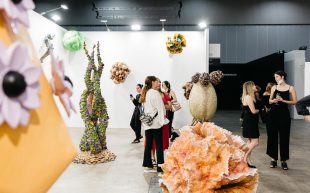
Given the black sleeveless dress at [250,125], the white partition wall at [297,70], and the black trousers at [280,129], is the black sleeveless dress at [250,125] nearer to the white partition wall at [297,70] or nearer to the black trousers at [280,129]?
the black trousers at [280,129]

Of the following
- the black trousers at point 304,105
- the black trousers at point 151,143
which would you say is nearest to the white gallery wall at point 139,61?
the black trousers at point 151,143

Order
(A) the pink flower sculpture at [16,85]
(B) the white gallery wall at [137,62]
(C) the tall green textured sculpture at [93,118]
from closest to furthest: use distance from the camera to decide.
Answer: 1. (A) the pink flower sculpture at [16,85]
2. (C) the tall green textured sculpture at [93,118]
3. (B) the white gallery wall at [137,62]

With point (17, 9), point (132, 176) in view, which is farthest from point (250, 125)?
point (17, 9)

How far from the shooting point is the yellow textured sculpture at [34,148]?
523 millimetres

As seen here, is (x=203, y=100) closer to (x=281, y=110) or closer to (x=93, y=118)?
(x=281, y=110)

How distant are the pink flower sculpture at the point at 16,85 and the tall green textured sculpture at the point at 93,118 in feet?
16.1

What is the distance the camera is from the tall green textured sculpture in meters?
5.50

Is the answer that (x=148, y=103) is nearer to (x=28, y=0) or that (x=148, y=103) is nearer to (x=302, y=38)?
(x=28, y=0)

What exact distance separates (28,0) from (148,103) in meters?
4.33

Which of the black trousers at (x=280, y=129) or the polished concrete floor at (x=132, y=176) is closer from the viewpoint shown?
the polished concrete floor at (x=132, y=176)

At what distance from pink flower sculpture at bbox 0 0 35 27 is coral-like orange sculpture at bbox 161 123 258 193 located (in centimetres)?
48

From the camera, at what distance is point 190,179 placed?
2.68ft

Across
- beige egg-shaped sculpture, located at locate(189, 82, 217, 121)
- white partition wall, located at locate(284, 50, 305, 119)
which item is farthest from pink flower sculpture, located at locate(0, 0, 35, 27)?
white partition wall, located at locate(284, 50, 305, 119)

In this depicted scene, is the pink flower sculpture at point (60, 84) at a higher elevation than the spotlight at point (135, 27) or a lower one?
lower
